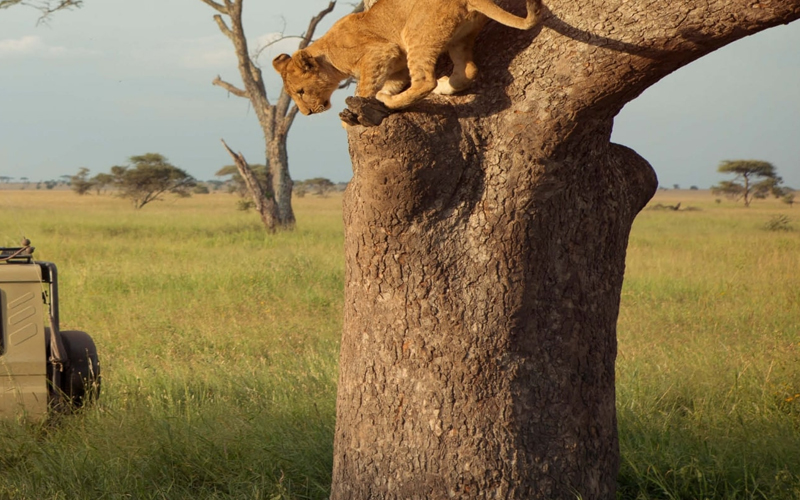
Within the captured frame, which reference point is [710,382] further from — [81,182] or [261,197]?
[81,182]

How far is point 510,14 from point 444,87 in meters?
0.40

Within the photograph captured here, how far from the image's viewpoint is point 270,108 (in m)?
18.1

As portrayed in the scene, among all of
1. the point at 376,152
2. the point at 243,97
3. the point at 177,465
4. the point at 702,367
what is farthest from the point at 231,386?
the point at 243,97

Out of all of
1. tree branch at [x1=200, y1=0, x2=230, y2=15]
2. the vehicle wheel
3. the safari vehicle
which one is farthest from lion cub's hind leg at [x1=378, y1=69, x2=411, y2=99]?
tree branch at [x1=200, y1=0, x2=230, y2=15]

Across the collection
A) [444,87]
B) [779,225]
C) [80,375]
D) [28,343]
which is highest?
[444,87]

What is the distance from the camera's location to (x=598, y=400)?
3.05m

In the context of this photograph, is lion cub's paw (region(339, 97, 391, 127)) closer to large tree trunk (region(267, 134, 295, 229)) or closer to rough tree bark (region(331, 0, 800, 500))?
rough tree bark (region(331, 0, 800, 500))

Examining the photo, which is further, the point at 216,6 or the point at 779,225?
the point at 779,225

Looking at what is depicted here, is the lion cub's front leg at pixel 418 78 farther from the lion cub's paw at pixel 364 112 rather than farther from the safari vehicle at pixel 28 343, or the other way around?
the safari vehicle at pixel 28 343

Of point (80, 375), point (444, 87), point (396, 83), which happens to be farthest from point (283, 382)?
point (444, 87)

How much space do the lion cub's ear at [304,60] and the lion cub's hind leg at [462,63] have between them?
2.32 feet

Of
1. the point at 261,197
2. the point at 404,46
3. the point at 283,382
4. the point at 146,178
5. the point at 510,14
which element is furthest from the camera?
the point at 146,178

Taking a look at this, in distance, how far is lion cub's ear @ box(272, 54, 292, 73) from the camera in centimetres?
324

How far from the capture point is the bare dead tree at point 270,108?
699 inches
